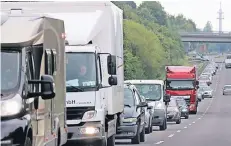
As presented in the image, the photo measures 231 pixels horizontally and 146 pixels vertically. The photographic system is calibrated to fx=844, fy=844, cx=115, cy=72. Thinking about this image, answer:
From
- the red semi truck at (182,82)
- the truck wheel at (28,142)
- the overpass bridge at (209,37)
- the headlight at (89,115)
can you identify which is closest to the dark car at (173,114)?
the red semi truck at (182,82)

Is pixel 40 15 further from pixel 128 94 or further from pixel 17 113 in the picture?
pixel 128 94

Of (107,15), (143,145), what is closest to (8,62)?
(107,15)

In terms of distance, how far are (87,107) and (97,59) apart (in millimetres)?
1098

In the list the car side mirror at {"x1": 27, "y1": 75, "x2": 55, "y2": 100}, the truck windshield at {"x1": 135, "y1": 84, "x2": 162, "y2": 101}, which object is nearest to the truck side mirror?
the car side mirror at {"x1": 27, "y1": 75, "x2": 55, "y2": 100}

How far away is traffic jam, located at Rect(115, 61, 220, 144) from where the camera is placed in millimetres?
24125

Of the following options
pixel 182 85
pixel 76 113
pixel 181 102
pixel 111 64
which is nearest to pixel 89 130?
pixel 76 113

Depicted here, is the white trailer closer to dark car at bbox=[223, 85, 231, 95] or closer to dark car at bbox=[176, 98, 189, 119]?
dark car at bbox=[176, 98, 189, 119]

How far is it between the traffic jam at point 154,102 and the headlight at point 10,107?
11857mm

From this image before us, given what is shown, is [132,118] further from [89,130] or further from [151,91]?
[151,91]

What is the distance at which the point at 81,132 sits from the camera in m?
17.5

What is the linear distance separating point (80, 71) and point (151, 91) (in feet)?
54.2

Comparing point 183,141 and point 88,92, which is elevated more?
point 88,92

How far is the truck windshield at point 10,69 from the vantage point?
11086 millimetres

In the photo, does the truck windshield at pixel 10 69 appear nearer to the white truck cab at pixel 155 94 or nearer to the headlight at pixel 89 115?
the headlight at pixel 89 115
